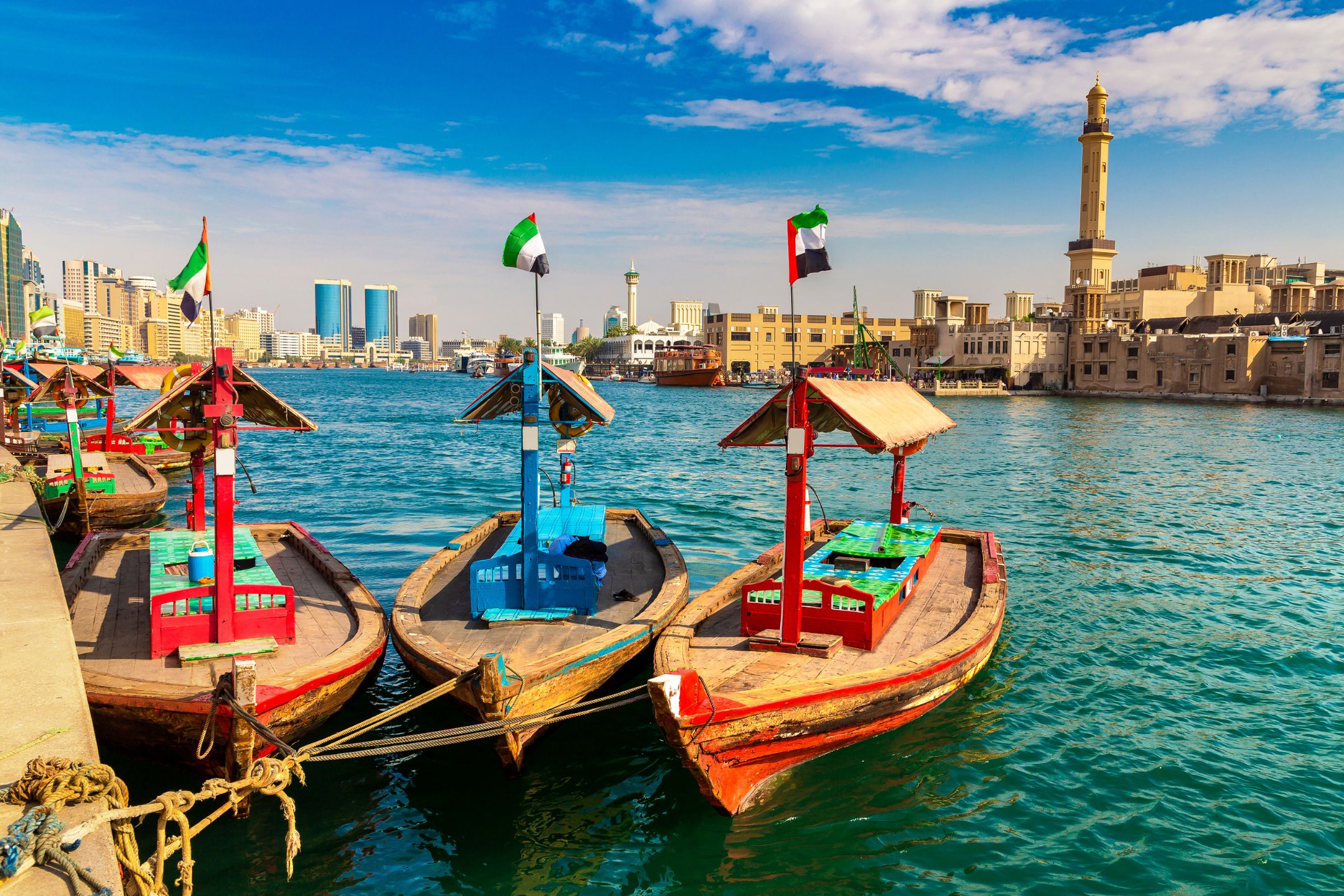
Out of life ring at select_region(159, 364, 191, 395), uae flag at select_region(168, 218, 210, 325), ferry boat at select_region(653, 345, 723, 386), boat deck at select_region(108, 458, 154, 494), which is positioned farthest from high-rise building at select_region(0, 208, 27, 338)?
uae flag at select_region(168, 218, 210, 325)

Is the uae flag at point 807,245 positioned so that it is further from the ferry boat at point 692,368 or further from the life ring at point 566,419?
the ferry boat at point 692,368

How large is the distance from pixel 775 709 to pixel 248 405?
9289 mm

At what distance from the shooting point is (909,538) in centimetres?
1542

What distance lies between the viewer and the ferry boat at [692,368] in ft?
449

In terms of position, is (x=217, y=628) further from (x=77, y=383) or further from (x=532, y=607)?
(x=77, y=383)

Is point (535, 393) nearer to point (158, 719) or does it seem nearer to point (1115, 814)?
point (158, 719)

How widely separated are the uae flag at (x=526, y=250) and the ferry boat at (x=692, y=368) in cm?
12437

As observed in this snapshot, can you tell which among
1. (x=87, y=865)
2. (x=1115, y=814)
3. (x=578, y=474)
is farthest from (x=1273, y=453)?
(x=87, y=865)

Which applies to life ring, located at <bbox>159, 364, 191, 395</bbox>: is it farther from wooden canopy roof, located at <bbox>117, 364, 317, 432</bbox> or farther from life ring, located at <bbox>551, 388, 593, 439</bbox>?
life ring, located at <bbox>551, 388, 593, 439</bbox>

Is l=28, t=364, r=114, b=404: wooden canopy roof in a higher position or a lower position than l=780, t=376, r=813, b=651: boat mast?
higher

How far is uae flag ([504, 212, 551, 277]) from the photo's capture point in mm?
12000

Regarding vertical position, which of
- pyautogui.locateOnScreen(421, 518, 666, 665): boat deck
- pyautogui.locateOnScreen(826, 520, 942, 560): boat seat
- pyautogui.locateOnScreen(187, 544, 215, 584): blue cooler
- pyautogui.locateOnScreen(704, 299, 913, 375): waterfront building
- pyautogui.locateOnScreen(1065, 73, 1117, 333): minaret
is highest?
pyautogui.locateOnScreen(1065, 73, 1117, 333): minaret

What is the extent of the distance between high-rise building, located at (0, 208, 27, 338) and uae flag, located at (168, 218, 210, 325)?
166685 mm

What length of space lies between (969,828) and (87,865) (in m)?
8.53
